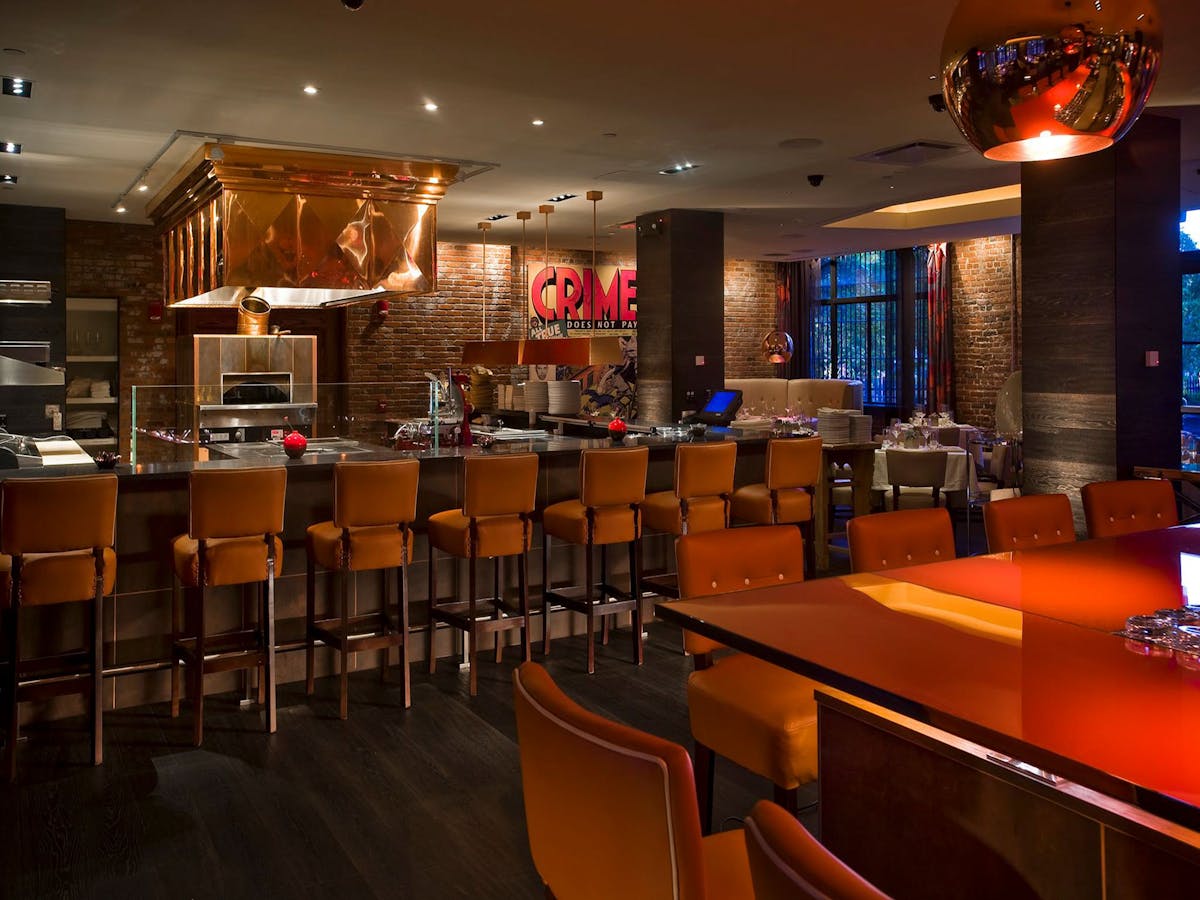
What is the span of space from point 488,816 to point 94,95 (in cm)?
470

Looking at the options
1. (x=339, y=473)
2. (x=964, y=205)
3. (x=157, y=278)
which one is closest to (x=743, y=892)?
(x=339, y=473)

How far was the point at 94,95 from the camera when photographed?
5.64 metres

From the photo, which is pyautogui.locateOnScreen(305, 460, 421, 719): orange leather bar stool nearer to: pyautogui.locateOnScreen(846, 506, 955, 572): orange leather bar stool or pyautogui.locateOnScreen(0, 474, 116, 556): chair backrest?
pyautogui.locateOnScreen(0, 474, 116, 556): chair backrest

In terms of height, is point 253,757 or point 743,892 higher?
point 743,892

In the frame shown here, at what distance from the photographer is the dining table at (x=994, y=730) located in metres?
1.48

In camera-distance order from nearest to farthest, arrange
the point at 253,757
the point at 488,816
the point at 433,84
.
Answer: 1. the point at 488,816
2. the point at 253,757
3. the point at 433,84

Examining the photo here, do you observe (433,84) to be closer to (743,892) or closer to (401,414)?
(401,414)

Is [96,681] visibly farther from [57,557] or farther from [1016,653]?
[1016,653]

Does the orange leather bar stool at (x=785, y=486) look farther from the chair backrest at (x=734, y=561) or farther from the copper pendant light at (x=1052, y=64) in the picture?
the copper pendant light at (x=1052, y=64)

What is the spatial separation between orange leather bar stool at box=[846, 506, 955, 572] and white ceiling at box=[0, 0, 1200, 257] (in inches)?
99.1

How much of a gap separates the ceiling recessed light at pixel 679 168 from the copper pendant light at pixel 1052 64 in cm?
630

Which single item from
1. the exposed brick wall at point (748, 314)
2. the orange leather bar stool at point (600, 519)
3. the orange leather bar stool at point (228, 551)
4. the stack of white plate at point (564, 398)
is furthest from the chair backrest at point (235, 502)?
the exposed brick wall at point (748, 314)

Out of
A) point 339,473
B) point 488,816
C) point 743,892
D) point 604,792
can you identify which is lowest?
point 488,816

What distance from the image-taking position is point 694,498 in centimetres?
544
